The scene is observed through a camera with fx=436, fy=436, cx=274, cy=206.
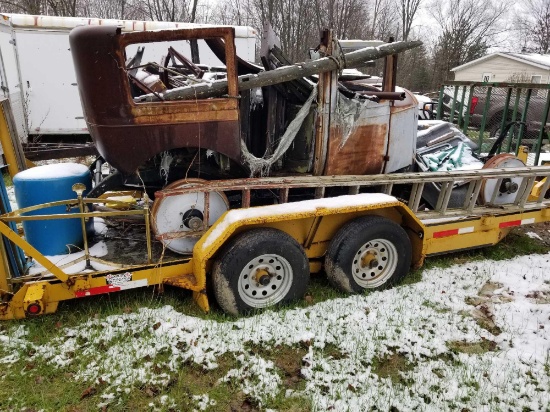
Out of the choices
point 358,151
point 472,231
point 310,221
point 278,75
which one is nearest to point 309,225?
point 310,221

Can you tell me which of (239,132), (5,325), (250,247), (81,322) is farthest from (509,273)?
(5,325)

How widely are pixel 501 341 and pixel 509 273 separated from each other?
1448 mm

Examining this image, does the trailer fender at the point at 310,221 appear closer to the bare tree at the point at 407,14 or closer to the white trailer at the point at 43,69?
the white trailer at the point at 43,69

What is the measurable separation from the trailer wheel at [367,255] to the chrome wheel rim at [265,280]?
0.51 metres

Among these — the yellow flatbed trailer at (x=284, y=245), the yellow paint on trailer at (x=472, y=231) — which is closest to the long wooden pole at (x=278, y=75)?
the yellow flatbed trailer at (x=284, y=245)

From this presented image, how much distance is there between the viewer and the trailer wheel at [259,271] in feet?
12.0

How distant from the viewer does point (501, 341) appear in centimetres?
363

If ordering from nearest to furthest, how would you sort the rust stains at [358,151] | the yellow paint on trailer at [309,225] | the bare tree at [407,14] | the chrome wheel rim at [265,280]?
the yellow paint on trailer at [309,225]
the chrome wheel rim at [265,280]
the rust stains at [358,151]
the bare tree at [407,14]

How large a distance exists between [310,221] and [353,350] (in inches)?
49.1

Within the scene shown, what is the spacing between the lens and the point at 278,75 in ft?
13.2

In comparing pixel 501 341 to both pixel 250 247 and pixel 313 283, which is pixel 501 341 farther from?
pixel 250 247

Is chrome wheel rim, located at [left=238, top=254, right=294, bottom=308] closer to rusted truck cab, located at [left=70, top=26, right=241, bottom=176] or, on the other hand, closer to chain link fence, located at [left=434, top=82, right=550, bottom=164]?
rusted truck cab, located at [left=70, top=26, right=241, bottom=176]

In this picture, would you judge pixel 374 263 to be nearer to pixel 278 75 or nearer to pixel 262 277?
pixel 262 277

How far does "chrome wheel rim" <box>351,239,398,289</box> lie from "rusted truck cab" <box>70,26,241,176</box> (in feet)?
5.16
